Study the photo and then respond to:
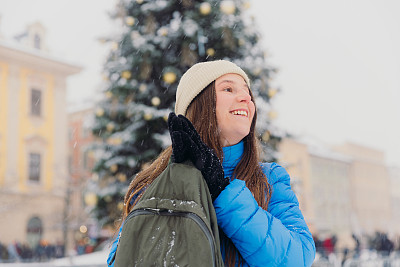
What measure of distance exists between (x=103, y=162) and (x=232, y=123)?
6.46 m

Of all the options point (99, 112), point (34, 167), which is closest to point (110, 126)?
point (99, 112)

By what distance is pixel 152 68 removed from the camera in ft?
25.7

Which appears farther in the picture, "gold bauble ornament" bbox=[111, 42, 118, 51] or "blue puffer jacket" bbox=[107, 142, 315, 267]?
"gold bauble ornament" bbox=[111, 42, 118, 51]

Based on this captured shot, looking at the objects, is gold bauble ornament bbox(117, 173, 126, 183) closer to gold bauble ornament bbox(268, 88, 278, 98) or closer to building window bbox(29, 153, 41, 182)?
gold bauble ornament bbox(268, 88, 278, 98)

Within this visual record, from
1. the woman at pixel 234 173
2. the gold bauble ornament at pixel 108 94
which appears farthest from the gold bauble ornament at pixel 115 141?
the woman at pixel 234 173

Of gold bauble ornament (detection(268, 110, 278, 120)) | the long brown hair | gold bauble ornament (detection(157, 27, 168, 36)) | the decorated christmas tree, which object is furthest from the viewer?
gold bauble ornament (detection(268, 110, 278, 120))

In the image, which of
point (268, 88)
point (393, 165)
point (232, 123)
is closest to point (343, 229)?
point (393, 165)

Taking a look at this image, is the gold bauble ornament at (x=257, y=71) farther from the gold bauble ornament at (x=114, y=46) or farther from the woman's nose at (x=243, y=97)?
the woman's nose at (x=243, y=97)

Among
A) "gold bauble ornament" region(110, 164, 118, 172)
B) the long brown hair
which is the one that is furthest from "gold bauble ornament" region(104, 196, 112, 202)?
the long brown hair

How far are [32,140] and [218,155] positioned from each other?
30429 mm

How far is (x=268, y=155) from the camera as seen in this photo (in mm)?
7379

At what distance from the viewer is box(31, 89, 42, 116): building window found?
30641 millimetres

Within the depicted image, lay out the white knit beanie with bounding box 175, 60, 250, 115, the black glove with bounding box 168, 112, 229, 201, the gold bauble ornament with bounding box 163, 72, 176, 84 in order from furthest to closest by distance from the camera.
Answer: the gold bauble ornament with bounding box 163, 72, 176, 84
the white knit beanie with bounding box 175, 60, 250, 115
the black glove with bounding box 168, 112, 229, 201

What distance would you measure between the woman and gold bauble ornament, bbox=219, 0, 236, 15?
576 centimetres
